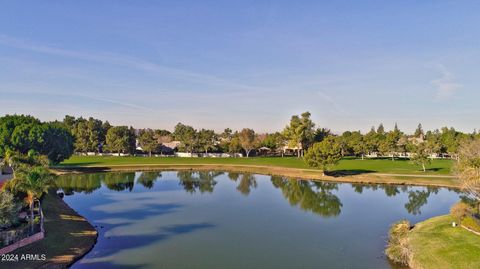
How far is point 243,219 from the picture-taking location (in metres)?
38.2

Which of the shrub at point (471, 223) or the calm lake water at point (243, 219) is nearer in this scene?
the calm lake water at point (243, 219)

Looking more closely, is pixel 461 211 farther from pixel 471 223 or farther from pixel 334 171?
pixel 334 171

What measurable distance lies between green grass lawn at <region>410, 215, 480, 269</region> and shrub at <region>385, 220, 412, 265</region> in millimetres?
468

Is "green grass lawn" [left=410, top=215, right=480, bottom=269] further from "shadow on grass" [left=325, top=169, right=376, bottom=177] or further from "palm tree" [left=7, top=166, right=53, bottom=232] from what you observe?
"shadow on grass" [left=325, top=169, right=376, bottom=177]

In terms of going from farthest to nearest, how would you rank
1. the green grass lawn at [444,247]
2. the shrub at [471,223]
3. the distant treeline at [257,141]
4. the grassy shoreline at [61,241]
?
the distant treeline at [257,141]
the shrub at [471,223]
the grassy shoreline at [61,241]
the green grass lawn at [444,247]

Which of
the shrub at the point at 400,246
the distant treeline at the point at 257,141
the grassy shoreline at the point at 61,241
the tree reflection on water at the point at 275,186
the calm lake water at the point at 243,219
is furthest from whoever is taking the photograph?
the distant treeline at the point at 257,141

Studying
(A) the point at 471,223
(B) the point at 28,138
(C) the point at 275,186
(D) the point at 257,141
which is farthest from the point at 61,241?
(D) the point at 257,141

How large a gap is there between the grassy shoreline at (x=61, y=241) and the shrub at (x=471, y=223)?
29.1 metres

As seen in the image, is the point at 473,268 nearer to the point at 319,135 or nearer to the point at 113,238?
the point at 113,238

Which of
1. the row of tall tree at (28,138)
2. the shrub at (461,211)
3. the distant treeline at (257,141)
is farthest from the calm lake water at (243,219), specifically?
the distant treeline at (257,141)

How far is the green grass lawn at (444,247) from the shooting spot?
21.6 metres

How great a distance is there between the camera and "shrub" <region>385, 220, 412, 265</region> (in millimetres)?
24828

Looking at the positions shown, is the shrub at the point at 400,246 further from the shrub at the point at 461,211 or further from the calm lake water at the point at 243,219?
the shrub at the point at 461,211

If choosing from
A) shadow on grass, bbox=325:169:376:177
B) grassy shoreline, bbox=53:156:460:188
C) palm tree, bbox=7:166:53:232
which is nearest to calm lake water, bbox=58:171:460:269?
grassy shoreline, bbox=53:156:460:188
